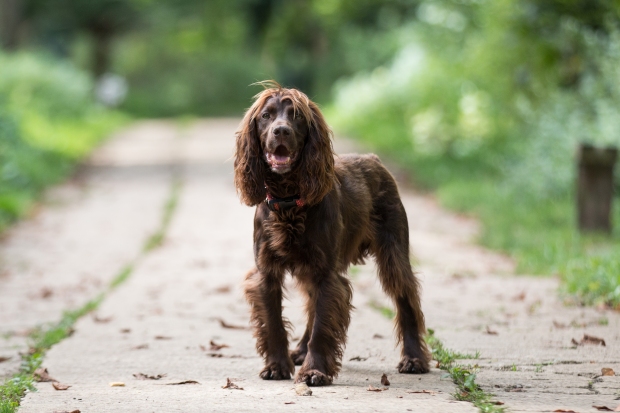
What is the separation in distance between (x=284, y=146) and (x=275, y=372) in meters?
1.27

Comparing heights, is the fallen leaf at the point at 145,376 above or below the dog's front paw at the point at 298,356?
below

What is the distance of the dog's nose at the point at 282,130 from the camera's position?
4.97 meters

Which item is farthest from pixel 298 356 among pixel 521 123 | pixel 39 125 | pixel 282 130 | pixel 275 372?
pixel 39 125

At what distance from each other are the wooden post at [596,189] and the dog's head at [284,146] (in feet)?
20.7

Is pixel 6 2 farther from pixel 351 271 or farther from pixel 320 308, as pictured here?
pixel 320 308

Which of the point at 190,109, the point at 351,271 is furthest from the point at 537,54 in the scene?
the point at 190,109

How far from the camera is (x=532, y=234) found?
35.8 feet

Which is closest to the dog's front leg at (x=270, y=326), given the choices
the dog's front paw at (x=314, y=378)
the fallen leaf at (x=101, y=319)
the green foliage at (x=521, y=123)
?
the dog's front paw at (x=314, y=378)

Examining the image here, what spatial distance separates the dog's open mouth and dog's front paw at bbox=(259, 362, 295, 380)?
111 cm

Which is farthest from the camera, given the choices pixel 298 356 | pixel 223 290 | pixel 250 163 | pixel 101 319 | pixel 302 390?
pixel 223 290

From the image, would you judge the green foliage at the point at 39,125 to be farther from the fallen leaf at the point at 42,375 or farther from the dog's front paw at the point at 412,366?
the dog's front paw at the point at 412,366

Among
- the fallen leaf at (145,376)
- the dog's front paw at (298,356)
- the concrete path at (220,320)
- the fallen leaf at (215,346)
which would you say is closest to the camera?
the concrete path at (220,320)

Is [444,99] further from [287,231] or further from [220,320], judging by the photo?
[287,231]

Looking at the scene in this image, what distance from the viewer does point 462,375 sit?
5.09 metres
